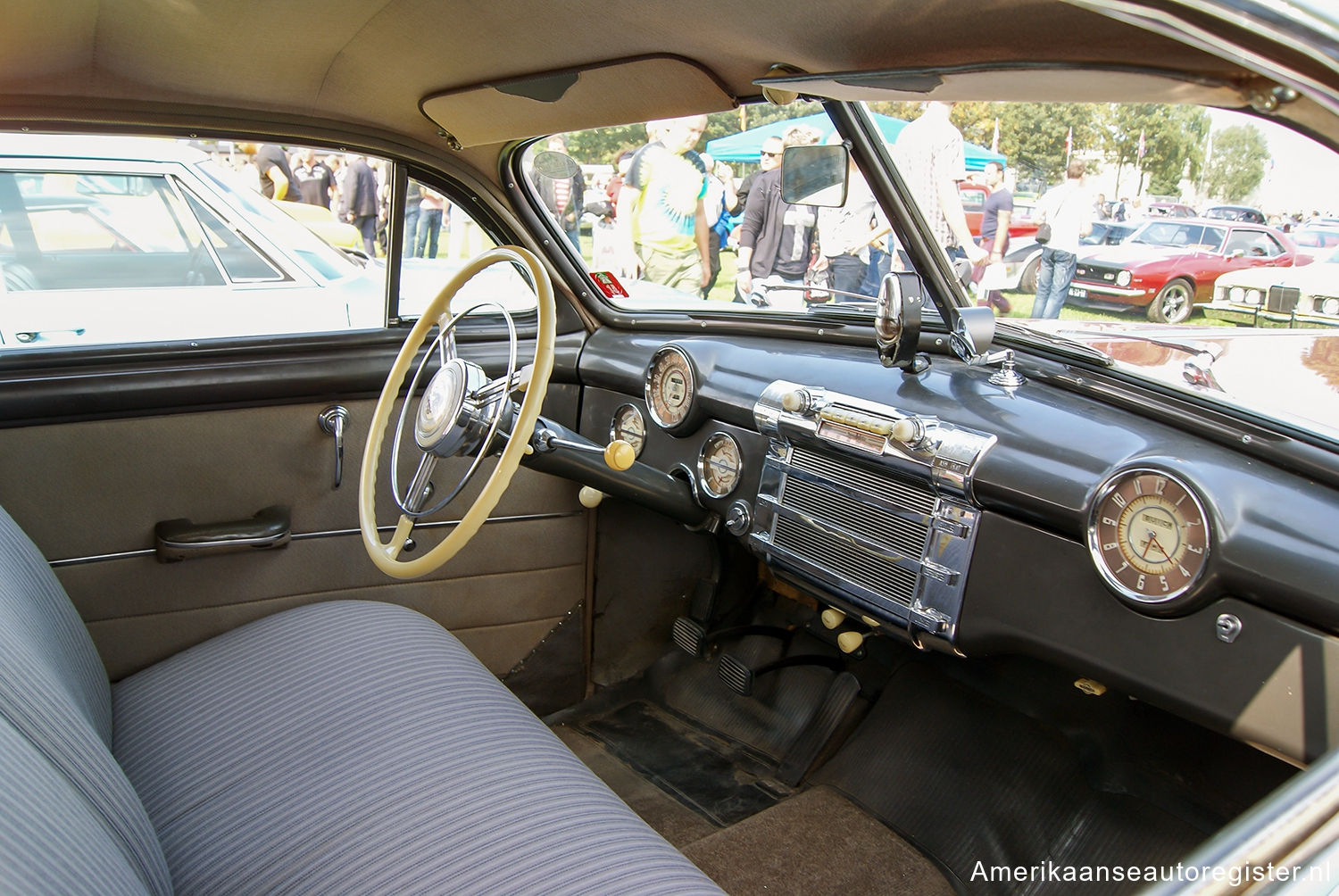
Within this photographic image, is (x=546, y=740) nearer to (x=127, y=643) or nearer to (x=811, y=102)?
(x=127, y=643)

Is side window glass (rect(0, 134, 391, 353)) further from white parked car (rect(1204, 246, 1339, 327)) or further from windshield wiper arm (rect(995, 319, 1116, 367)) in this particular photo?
white parked car (rect(1204, 246, 1339, 327))

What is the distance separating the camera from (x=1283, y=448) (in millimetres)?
1411

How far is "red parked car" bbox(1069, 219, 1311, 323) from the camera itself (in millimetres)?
1328

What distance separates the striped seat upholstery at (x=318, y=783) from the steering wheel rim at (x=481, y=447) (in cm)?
18

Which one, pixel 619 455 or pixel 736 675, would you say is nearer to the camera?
pixel 619 455

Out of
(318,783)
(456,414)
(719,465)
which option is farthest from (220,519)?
(719,465)

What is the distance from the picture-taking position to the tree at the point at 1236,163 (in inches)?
46.6

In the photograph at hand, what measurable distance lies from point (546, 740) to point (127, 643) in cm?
114

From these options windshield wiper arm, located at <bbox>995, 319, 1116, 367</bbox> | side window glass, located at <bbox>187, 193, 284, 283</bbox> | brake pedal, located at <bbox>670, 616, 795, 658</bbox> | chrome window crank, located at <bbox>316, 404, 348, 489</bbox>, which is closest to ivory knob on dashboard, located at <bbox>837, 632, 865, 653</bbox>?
brake pedal, located at <bbox>670, 616, 795, 658</bbox>

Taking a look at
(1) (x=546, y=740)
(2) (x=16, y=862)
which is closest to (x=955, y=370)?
(1) (x=546, y=740)

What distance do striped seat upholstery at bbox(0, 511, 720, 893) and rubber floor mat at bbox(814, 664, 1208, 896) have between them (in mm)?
1024

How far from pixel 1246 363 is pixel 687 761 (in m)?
1.65

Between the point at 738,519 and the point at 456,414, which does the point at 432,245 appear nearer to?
the point at 456,414

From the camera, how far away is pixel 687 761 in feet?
8.28
